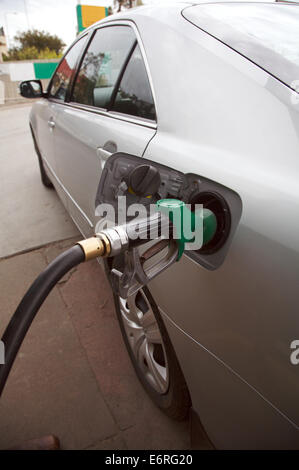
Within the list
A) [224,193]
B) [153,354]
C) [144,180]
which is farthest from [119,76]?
[153,354]

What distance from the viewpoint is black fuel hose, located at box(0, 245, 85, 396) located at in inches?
25.4

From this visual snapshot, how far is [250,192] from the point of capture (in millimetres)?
844

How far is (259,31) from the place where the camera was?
1.19m

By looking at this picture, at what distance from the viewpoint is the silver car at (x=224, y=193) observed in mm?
804

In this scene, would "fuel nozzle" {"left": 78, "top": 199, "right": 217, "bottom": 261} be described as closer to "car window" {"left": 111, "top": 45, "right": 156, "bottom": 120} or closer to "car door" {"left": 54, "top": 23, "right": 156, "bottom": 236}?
"car door" {"left": 54, "top": 23, "right": 156, "bottom": 236}

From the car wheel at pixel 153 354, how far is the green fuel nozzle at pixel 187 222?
0.56 meters

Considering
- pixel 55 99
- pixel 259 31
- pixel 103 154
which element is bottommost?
pixel 103 154

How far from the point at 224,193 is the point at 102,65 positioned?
1.58m

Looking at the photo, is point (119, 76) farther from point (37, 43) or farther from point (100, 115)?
point (37, 43)

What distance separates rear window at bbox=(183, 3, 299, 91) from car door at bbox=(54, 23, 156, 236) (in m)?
0.34

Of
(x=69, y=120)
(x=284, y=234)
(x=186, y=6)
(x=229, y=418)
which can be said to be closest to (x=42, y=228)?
(x=69, y=120)

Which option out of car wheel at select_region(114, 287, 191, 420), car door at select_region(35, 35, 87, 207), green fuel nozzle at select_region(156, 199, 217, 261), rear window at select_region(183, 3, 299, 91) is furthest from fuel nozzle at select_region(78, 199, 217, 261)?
car door at select_region(35, 35, 87, 207)

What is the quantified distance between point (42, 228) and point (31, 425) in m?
2.19

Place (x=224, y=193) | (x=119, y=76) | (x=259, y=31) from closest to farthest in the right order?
(x=224, y=193), (x=259, y=31), (x=119, y=76)
